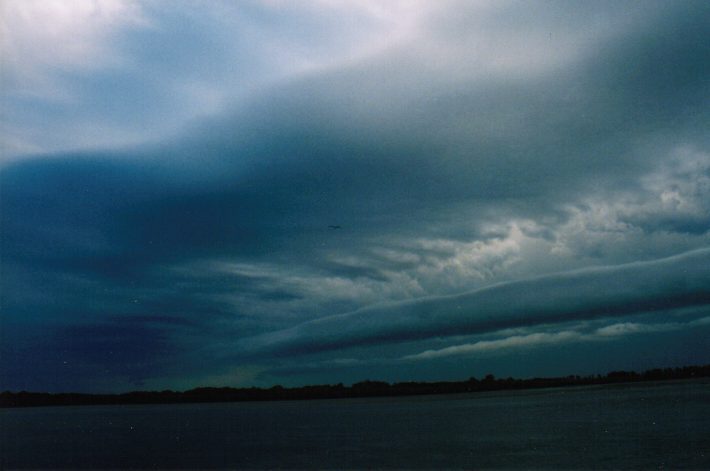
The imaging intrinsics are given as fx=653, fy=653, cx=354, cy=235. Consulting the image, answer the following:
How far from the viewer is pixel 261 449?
5438 centimetres

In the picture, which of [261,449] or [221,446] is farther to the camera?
[221,446]

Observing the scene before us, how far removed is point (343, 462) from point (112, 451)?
28.1 metres

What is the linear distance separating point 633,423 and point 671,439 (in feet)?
65.0

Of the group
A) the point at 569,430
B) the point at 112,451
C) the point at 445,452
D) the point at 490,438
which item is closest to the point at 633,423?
the point at 569,430

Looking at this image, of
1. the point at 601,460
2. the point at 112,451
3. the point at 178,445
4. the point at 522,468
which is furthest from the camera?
the point at 178,445

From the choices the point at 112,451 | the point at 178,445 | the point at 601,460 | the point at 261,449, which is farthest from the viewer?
the point at 178,445

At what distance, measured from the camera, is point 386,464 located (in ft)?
135

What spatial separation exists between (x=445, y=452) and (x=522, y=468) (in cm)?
1083

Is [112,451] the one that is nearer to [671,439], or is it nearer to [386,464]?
[386,464]

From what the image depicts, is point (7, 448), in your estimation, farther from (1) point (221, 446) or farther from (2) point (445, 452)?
(2) point (445, 452)

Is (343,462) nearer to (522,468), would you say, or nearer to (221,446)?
(522,468)

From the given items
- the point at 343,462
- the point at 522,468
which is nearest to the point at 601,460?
the point at 522,468

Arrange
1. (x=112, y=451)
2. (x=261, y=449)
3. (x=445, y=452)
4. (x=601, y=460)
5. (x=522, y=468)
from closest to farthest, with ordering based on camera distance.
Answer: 1. (x=522, y=468)
2. (x=601, y=460)
3. (x=445, y=452)
4. (x=261, y=449)
5. (x=112, y=451)

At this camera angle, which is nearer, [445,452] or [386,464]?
[386,464]
